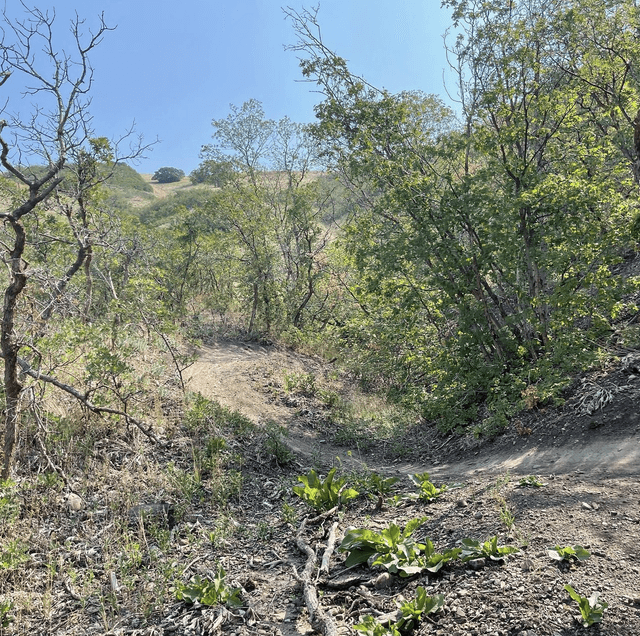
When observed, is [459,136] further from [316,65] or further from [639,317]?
[639,317]

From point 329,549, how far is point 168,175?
89585 mm

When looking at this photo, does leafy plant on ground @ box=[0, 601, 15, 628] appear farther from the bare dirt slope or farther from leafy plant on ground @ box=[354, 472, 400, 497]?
leafy plant on ground @ box=[354, 472, 400, 497]

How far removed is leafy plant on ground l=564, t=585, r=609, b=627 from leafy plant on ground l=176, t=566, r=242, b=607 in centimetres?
196

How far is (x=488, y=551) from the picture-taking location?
2.88 meters

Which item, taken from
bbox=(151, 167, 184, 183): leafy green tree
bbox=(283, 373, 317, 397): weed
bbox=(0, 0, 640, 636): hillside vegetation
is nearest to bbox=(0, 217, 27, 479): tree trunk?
bbox=(0, 0, 640, 636): hillside vegetation

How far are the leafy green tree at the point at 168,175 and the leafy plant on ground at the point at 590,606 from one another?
296 feet

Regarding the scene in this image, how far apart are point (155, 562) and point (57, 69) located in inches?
182

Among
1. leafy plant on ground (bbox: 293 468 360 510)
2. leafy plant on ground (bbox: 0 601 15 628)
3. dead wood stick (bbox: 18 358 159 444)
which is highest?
dead wood stick (bbox: 18 358 159 444)

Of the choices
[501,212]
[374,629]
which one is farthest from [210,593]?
[501,212]

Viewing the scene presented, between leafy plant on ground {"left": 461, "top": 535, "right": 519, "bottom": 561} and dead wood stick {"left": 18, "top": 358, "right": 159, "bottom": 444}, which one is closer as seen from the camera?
leafy plant on ground {"left": 461, "top": 535, "right": 519, "bottom": 561}

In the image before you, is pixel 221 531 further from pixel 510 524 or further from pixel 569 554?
pixel 569 554

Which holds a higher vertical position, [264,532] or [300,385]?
[300,385]

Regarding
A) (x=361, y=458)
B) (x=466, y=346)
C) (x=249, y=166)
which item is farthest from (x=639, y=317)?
(x=249, y=166)

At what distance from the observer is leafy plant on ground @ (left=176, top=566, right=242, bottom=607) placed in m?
3.05
